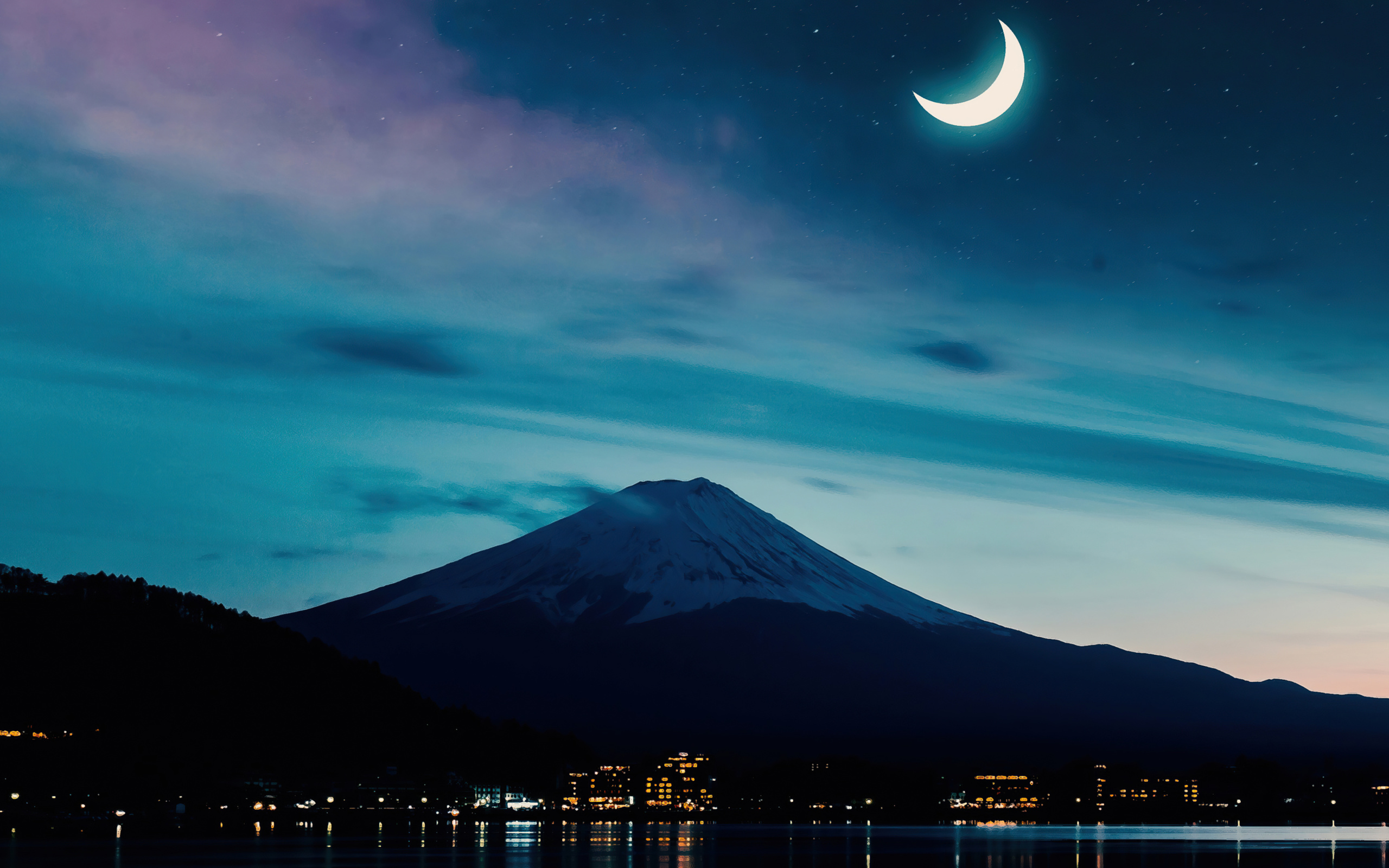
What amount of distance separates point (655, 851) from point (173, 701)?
3380 inches

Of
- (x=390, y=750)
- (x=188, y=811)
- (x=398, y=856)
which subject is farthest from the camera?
(x=390, y=750)

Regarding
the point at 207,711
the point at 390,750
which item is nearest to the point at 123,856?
the point at 207,711

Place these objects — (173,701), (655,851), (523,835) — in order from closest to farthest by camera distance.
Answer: (655,851)
(523,835)
(173,701)

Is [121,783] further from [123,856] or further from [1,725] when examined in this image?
[123,856]

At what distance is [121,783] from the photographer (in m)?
148

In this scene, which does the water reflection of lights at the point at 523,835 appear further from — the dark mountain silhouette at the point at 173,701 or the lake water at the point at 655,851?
the dark mountain silhouette at the point at 173,701

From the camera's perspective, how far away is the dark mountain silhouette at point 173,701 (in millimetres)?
151000

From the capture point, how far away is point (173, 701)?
551 ft

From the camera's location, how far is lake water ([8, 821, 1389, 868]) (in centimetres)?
7969

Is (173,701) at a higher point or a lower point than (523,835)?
higher

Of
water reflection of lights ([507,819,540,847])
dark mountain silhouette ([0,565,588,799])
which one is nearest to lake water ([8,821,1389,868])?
water reflection of lights ([507,819,540,847])

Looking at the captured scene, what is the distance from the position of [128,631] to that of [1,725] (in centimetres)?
2665

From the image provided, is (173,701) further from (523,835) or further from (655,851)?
(655,851)

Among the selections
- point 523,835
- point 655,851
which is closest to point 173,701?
point 523,835
